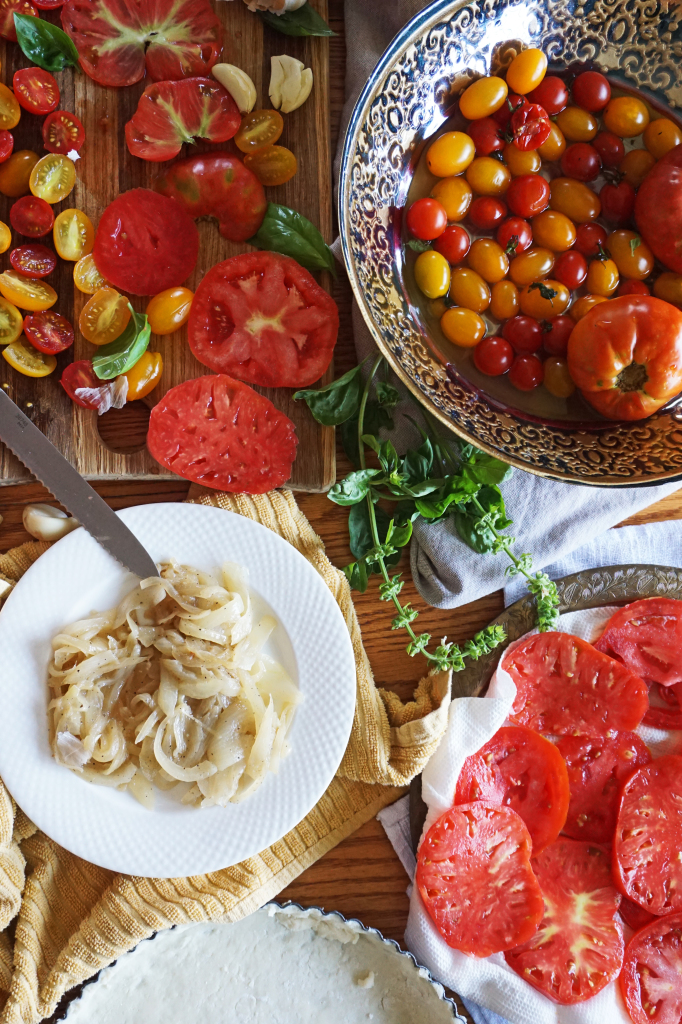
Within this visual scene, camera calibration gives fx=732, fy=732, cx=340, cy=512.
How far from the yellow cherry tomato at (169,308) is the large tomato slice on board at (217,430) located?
0.11 m

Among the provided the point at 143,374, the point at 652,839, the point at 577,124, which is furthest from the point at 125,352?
the point at 652,839

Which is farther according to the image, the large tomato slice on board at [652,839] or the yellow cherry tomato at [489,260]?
the large tomato slice on board at [652,839]

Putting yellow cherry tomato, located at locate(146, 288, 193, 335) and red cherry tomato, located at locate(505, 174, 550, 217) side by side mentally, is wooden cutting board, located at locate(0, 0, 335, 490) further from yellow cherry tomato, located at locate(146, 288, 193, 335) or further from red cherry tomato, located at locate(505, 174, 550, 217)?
red cherry tomato, located at locate(505, 174, 550, 217)

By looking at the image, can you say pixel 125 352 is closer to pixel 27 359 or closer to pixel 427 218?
pixel 27 359

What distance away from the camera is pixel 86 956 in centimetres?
128

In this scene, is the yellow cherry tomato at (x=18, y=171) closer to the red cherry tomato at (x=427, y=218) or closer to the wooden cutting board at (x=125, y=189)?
the wooden cutting board at (x=125, y=189)

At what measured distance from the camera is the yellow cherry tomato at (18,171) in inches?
50.4

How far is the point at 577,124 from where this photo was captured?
47.7 inches

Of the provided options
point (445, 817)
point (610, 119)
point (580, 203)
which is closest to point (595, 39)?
point (610, 119)

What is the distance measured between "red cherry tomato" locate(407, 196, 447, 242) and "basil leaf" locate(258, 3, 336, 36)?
1.26 feet

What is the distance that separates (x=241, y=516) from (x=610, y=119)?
911 millimetres

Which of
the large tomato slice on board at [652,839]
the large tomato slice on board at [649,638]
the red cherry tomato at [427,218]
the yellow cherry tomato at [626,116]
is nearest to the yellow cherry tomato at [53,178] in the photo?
the red cherry tomato at [427,218]

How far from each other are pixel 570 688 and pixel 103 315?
1.09 meters

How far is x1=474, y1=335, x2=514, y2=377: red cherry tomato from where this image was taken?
1.20m
